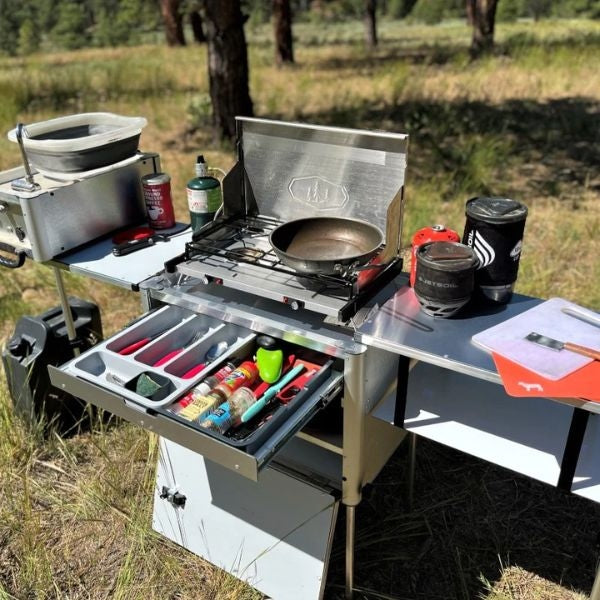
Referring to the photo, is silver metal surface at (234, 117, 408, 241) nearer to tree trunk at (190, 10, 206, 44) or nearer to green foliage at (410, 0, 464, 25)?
tree trunk at (190, 10, 206, 44)

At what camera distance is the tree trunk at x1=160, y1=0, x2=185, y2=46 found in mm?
16969

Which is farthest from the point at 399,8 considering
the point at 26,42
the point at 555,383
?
the point at 555,383

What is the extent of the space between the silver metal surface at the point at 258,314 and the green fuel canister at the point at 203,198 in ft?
1.09

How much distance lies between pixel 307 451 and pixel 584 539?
1.27 metres

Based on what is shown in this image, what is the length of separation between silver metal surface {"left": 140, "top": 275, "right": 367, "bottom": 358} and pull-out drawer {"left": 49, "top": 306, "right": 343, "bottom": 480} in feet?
0.23

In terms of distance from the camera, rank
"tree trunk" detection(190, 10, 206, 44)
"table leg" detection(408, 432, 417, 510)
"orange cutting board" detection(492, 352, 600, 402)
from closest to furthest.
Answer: "orange cutting board" detection(492, 352, 600, 402)
"table leg" detection(408, 432, 417, 510)
"tree trunk" detection(190, 10, 206, 44)

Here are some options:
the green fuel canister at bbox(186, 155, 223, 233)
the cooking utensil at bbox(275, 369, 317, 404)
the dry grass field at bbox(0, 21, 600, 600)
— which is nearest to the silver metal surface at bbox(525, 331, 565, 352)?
the cooking utensil at bbox(275, 369, 317, 404)

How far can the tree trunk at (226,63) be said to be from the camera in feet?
20.3

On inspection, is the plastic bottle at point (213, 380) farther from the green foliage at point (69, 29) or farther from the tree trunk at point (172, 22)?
the green foliage at point (69, 29)

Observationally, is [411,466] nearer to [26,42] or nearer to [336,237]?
[336,237]

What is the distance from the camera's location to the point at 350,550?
7.28 feet

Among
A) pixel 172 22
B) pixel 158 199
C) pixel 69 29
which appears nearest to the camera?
pixel 158 199

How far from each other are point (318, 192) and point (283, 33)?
11.6 metres

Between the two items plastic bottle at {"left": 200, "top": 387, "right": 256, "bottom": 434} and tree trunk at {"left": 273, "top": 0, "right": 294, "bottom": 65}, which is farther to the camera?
tree trunk at {"left": 273, "top": 0, "right": 294, "bottom": 65}
